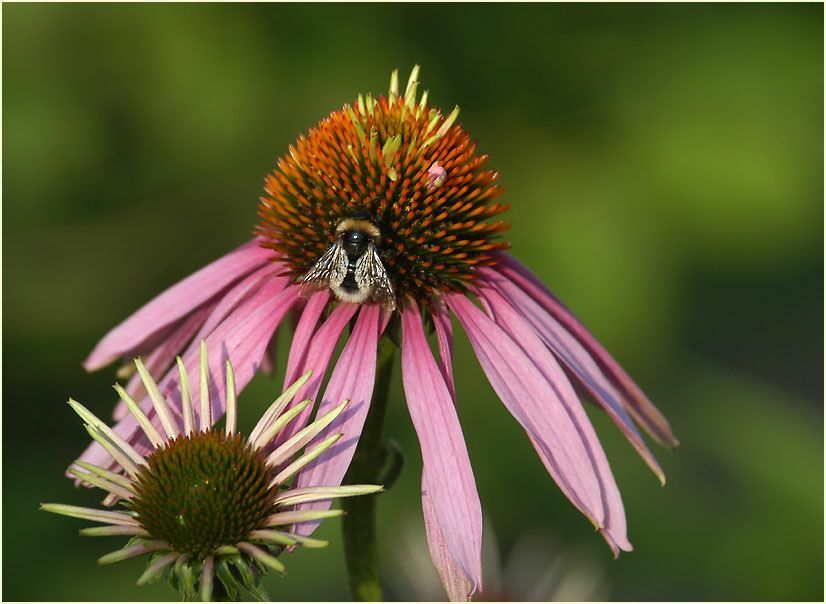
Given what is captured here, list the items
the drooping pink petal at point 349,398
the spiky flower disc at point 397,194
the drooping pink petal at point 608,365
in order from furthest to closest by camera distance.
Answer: the drooping pink petal at point 608,365
the spiky flower disc at point 397,194
the drooping pink petal at point 349,398

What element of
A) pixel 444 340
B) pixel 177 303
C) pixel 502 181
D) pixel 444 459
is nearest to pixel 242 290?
pixel 177 303

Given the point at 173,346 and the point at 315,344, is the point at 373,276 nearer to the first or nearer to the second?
the point at 315,344

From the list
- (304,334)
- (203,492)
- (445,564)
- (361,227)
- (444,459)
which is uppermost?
(361,227)

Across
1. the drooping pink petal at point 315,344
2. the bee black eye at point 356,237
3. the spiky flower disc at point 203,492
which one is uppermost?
the bee black eye at point 356,237

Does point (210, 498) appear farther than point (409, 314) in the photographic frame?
No

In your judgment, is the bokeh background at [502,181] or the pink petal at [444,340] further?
the bokeh background at [502,181]

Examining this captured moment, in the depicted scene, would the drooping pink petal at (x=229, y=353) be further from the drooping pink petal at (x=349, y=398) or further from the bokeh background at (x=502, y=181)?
the bokeh background at (x=502, y=181)

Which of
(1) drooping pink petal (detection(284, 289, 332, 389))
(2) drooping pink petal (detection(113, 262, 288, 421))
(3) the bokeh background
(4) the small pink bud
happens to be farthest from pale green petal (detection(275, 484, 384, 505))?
(3) the bokeh background

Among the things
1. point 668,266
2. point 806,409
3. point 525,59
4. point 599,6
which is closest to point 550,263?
point 668,266

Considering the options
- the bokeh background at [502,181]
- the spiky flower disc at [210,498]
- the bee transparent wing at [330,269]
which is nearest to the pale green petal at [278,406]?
the spiky flower disc at [210,498]
